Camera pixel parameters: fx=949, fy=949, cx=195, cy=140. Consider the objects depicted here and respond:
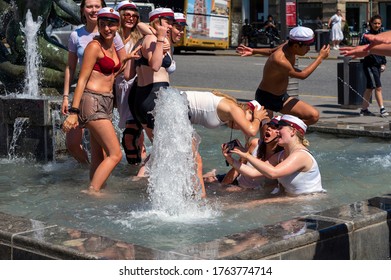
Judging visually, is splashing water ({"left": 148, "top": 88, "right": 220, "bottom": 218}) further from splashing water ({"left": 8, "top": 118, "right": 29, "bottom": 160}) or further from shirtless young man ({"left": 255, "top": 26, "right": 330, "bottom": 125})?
splashing water ({"left": 8, "top": 118, "right": 29, "bottom": 160})

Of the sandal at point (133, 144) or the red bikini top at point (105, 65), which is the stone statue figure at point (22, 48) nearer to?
the sandal at point (133, 144)

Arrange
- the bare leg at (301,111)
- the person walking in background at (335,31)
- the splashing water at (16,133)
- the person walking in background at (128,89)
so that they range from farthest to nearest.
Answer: the person walking in background at (335,31), the splashing water at (16,133), the bare leg at (301,111), the person walking in background at (128,89)

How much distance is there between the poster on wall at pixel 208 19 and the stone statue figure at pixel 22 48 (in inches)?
851

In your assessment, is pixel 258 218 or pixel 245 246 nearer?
pixel 245 246

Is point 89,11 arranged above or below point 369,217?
above

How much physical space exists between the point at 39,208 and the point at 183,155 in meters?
1.24

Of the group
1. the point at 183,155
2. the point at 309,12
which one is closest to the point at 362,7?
the point at 309,12

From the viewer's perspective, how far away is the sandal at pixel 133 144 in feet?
30.0

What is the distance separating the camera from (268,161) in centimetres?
802

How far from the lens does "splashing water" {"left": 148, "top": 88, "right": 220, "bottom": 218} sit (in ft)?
25.0

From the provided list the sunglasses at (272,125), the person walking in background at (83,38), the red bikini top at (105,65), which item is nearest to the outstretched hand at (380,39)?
the sunglasses at (272,125)

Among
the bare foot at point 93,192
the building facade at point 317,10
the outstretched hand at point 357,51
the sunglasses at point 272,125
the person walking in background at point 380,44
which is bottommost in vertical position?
the bare foot at point 93,192

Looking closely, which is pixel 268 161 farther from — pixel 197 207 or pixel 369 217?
pixel 369 217

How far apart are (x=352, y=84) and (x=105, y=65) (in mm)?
7708
